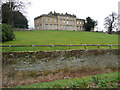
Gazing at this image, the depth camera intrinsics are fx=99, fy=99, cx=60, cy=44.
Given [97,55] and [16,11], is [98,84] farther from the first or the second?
[16,11]

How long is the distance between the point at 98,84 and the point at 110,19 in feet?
161

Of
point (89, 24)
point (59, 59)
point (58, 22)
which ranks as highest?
point (58, 22)

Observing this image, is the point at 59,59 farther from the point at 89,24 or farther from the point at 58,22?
the point at 89,24

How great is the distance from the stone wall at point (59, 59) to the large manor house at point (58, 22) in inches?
1296

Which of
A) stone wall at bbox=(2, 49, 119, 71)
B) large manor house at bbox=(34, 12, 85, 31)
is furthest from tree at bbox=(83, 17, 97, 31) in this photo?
stone wall at bbox=(2, 49, 119, 71)

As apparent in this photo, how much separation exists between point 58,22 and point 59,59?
36.4m

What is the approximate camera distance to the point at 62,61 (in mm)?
9406

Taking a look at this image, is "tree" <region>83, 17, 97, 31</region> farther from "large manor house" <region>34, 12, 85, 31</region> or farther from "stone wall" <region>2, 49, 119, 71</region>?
"stone wall" <region>2, 49, 119, 71</region>

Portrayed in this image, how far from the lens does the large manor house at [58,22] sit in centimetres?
4141

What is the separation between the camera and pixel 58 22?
1731 inches

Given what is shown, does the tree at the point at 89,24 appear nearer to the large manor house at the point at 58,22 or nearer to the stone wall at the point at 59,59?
the large manor house at the point at 58,22

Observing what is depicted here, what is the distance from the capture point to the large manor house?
136ft

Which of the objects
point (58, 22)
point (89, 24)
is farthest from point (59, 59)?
point (89, 24)

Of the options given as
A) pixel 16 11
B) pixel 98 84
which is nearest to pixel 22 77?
pixel 98 84
